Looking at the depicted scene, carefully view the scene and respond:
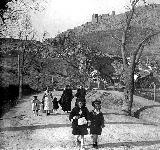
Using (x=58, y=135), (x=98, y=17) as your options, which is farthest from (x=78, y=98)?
(x=98, y=17)

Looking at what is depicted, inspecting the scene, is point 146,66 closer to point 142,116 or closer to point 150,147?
point 142,116

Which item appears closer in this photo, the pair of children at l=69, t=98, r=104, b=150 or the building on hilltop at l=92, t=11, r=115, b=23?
the pair of children at l=69, t=98, r=104, b=150

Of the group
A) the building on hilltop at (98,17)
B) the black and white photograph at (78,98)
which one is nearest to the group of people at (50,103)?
the black and white photograph at (78,98)

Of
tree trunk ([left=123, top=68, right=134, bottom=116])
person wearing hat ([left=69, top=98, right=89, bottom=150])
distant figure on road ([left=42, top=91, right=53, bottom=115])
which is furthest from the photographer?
tree trunk ([left=123, top=68, right=134, bottom=116])

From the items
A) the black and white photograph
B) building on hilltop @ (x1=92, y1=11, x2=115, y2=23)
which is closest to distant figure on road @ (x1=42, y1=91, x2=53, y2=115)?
the black and white photograph

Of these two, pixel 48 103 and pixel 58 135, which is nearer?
pixel 58 135

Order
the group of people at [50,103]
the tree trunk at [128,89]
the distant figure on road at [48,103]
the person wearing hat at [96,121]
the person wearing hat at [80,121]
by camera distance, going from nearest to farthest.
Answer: the person wearing hat at [80,121], the person wearing hat at [96,121], the distant figure on road at [48,103], the group of people at [50,103], the tree trunk at [128,89]

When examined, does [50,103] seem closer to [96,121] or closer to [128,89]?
[128,89]

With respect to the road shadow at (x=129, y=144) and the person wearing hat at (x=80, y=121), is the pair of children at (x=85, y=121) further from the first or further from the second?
the road shadow at (x=129, y=144)

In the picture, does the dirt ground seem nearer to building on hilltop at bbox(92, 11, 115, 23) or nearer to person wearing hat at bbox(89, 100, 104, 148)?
person wearing hat at bbox(89, 100, 104, 148)

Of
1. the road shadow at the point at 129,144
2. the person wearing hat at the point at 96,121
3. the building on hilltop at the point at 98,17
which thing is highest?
the building on hilltop at the point at 98,17

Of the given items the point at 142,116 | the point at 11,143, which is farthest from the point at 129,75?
the point at 11,143

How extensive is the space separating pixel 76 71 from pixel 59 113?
33.8m

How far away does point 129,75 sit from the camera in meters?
22.1
